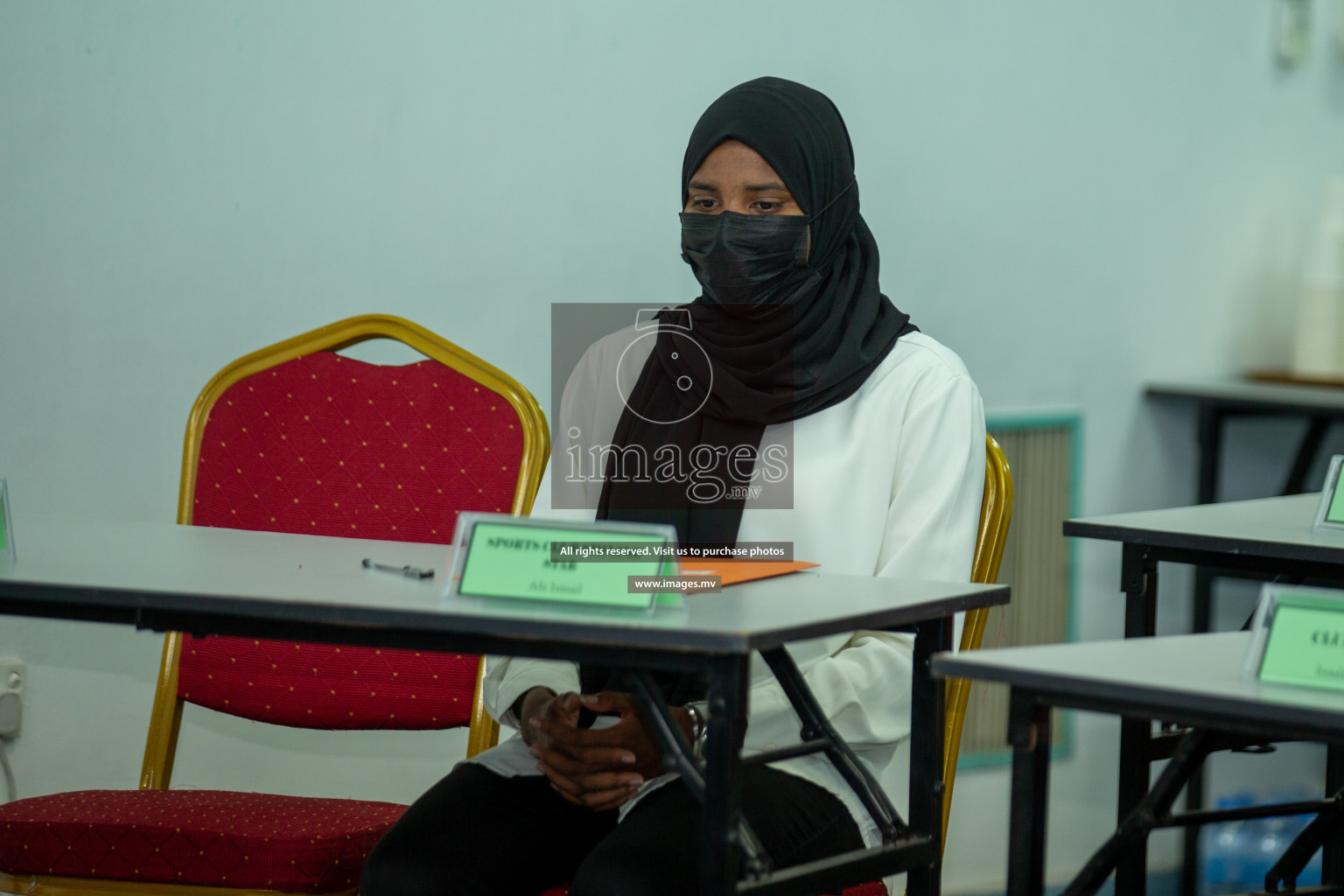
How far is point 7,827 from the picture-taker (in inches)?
54.5

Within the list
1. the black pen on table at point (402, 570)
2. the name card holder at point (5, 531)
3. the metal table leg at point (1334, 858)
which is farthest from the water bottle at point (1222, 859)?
the name card holder at point (5, 531)

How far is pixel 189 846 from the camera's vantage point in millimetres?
1363

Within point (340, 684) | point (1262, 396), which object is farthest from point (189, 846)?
point (1262, 396)

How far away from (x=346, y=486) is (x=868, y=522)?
2.22 ft

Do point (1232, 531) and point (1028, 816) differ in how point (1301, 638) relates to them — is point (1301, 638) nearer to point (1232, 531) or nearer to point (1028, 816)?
point (1028, 816)

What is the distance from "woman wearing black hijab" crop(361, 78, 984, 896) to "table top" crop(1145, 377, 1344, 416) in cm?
158

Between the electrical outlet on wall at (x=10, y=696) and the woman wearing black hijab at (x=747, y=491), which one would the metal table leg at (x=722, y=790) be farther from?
the electrical outlet on wall at (x=10, y=696)

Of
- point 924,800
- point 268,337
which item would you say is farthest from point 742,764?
point 268,337

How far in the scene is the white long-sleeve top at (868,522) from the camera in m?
1.34

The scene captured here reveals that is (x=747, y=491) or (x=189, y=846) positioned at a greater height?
(x=747, y=491)

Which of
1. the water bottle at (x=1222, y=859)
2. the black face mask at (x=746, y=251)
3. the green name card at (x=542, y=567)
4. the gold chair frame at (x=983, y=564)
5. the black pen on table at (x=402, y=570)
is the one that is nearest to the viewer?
the green name card at (x=542, y=567)

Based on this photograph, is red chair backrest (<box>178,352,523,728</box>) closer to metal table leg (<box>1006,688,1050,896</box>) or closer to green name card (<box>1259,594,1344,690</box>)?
metal table leg (<box>1006,688,1050,896</box>)

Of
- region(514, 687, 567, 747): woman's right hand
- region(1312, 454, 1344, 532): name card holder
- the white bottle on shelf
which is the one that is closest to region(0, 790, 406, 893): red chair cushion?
region(514, 687, 567, 747): woman's right hand

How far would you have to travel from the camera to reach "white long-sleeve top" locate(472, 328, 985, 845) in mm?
1344
